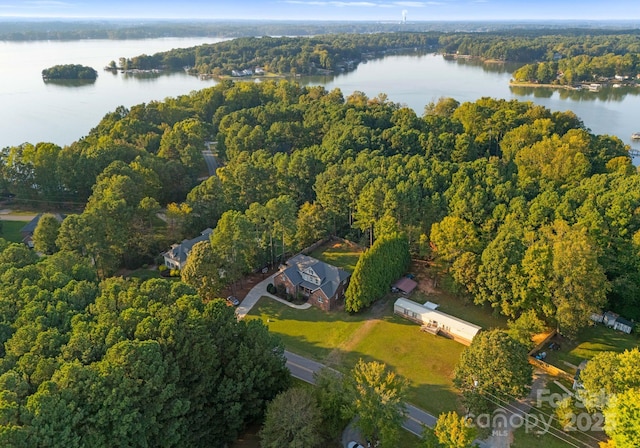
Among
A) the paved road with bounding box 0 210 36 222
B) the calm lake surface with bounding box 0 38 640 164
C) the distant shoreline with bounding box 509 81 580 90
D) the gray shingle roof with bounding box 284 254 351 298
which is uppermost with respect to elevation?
the distant shoreline with bounding box 509 81 580 90

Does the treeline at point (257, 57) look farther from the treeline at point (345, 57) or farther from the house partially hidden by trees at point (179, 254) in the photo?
the house partially hidden by trees at point (179, 254)

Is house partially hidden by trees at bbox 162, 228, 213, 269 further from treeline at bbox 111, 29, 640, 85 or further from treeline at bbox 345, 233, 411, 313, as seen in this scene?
treeline at bbox 111, 29, 640, 85

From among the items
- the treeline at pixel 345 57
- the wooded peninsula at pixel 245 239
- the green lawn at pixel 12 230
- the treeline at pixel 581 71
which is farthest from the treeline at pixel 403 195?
the treeline at pixel 345 57

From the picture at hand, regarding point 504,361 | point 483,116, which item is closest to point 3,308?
point 504,361

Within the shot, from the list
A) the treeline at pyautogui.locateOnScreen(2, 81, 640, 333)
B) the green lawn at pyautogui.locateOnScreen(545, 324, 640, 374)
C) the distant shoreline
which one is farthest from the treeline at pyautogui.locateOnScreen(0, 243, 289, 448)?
the distant shoreline

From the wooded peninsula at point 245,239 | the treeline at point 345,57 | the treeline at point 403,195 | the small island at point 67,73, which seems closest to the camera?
the wooded peninsula at point 245,239
